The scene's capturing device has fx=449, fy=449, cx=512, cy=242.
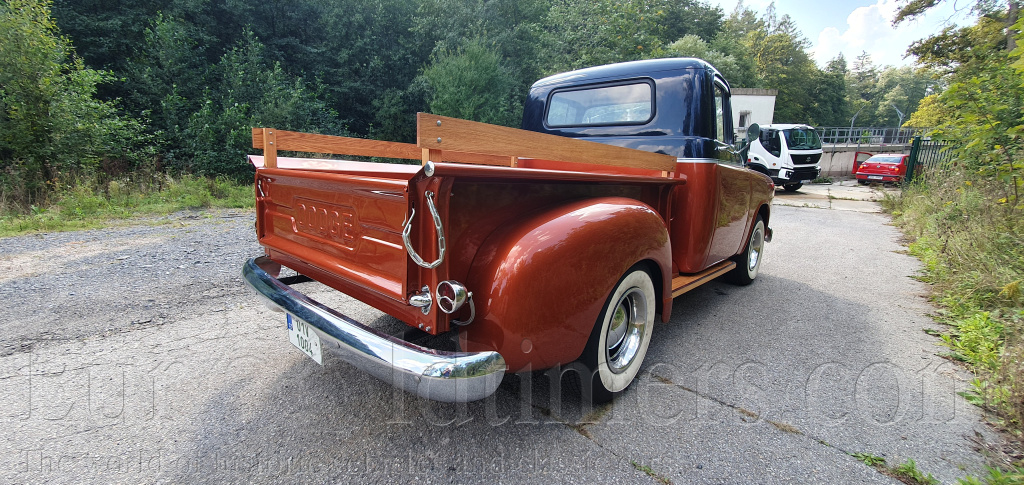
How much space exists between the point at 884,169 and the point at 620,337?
2028 centimetres

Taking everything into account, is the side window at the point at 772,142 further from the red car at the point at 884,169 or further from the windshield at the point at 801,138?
the red car at the point at 884,169

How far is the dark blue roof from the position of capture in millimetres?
3479

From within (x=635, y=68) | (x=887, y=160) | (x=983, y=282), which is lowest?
(x=983, y=282)

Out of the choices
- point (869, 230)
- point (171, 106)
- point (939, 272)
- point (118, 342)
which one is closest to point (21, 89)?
point (171, 106)

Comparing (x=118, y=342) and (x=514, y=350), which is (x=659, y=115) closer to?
(x=514, y=350)

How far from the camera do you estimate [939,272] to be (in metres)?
4.64

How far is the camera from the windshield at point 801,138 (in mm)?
15492

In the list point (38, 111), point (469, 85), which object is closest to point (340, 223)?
point (38, 111)

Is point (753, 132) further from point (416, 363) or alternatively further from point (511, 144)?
point (416, 363)

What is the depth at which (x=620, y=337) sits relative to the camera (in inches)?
101

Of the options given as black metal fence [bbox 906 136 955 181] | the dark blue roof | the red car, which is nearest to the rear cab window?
the dark blue roof

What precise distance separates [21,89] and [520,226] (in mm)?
10564

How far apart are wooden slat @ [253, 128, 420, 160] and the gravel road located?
1.21 m

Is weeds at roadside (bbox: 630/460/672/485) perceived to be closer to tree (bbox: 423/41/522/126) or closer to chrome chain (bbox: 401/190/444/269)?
chrome chain (bbox: 401/190/444/269)
